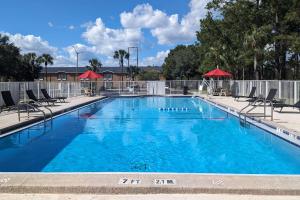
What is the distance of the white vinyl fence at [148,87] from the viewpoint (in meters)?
20.3

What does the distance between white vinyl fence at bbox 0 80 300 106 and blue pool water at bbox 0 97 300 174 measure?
659 centimetres

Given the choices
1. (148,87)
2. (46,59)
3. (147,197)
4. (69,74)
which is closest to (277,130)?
(147,197)

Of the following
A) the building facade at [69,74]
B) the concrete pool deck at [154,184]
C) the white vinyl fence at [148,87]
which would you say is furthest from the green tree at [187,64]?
the concrete pool deck at [154,184]

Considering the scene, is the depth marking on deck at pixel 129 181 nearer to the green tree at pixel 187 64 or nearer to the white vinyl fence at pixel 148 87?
the white vinyl fence at pixel 148 87

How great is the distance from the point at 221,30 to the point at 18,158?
3156 centimetres

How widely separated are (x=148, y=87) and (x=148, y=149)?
28.2 metres

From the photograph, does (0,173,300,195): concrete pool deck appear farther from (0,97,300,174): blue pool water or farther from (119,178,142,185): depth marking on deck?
(0,97,300,174): blue pool water

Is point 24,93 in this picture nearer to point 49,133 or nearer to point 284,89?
point 49,133

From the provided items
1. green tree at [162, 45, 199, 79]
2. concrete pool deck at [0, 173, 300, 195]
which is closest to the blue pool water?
concrete pool deck at [0, 173, 300, 195]

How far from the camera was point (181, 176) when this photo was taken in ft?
17.9

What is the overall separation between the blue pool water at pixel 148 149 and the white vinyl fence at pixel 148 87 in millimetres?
6591

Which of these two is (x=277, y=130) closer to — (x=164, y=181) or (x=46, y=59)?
(x=164, y=181)

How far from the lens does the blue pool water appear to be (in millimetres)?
7914

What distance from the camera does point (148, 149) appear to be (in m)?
9.84
